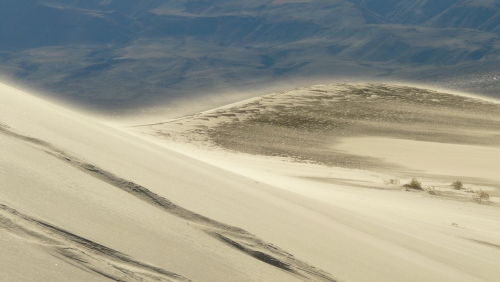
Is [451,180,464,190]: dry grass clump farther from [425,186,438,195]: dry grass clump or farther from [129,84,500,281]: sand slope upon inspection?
[425,186,438,195]: dry grass clump

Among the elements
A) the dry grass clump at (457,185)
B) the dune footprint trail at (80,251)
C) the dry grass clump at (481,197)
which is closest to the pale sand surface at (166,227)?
the dune footprint trail at (80,251)

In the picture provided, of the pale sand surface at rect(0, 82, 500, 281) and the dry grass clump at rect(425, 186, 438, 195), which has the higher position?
the dry grass clump at rect(425, 186, 438, 195)

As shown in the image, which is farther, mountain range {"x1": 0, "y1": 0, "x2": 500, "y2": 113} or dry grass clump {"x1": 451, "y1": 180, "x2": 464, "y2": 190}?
mountain range {"x1": 0, "y1": 0, "x2": 500, "y2": 113}

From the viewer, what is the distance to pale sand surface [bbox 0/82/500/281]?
9.20ft

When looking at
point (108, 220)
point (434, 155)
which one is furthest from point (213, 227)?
point (434, 155)

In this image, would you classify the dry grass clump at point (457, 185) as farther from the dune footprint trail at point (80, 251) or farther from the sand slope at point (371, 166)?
the dune footprint trail at point (80, 251)

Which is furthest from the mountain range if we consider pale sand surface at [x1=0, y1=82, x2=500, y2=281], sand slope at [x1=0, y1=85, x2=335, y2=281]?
sand slope at [x1=0, y1=85, x2=335, y2=281]

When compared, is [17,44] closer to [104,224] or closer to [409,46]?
[409,46]

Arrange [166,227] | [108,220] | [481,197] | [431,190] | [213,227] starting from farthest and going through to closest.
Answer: [431,190]
[481,197]
[213,227]
[166,227]
[108,220]

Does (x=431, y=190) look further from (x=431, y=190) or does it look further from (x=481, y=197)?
(x=481, y=197)

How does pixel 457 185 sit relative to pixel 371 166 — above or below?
below

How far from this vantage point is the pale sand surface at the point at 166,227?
2.80 meters

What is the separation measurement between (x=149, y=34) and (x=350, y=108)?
113m

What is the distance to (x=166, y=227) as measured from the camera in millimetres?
3338
